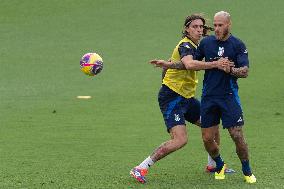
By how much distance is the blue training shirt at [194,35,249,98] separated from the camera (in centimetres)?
1073

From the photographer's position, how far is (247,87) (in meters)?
20.9

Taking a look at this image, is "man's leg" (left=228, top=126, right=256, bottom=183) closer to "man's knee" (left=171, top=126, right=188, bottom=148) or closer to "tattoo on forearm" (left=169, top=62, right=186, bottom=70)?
"man's knee" (left=171, top=126, right=188, bottom=148)

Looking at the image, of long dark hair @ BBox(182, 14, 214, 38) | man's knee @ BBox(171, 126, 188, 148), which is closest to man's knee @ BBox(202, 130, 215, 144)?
man's knee @ BBox(171, 126, 188, 148)

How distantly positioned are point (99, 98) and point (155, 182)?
8645mm

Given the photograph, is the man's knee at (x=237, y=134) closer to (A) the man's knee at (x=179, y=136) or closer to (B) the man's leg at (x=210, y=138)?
(B) the man's leg at (x=210, y=138)

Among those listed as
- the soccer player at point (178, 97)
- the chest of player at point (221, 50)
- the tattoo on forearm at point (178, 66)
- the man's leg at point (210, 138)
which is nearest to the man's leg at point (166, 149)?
the soccer player at point (178, 97)

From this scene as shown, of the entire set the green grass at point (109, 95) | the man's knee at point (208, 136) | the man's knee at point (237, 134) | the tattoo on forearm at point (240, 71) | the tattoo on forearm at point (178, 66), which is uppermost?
the tattoo on forearm at point (240, 71)

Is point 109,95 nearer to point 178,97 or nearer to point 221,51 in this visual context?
point 178,97

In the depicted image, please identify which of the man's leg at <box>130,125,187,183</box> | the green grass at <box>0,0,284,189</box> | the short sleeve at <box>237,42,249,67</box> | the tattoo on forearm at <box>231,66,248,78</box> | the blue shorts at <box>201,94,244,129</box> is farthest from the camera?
the green grass at <box>0,0,284,189</box>

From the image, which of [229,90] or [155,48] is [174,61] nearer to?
[229,90]

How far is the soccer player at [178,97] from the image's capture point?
11141mm

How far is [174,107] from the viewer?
11375 mm

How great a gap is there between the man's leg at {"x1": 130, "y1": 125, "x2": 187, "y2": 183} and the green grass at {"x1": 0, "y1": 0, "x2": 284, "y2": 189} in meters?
0.18

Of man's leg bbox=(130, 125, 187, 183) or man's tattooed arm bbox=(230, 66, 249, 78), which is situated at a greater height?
man's tattooed arm bbox=(230, 66, 249, 78)
